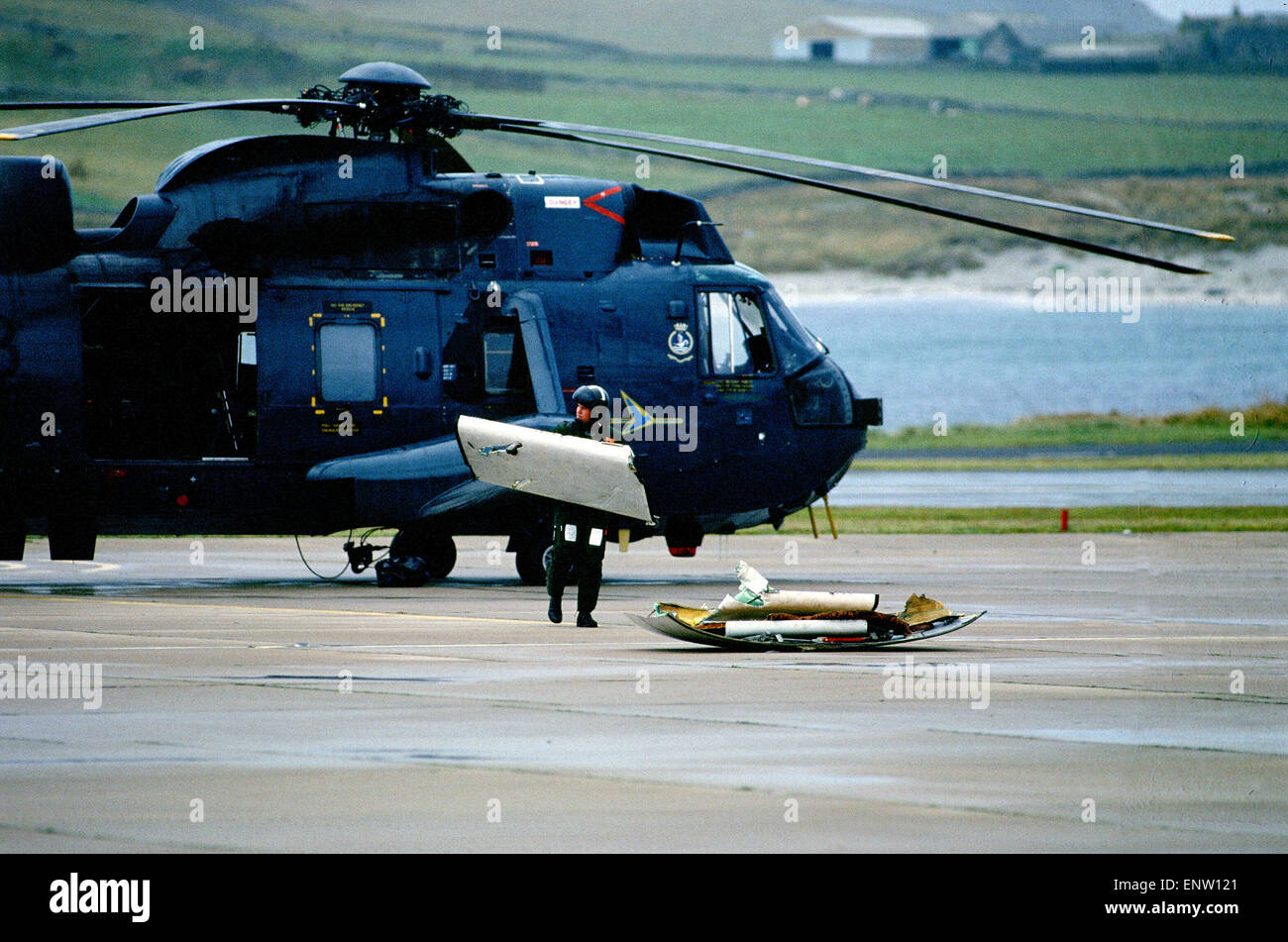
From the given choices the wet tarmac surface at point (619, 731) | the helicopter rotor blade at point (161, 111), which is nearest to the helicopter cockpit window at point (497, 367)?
the wet tarmac surface at point (619, 731)

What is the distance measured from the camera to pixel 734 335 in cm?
2152

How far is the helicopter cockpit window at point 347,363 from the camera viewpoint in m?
20.5

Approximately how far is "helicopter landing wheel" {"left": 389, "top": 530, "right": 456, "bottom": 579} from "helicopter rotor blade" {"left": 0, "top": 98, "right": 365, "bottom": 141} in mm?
4475

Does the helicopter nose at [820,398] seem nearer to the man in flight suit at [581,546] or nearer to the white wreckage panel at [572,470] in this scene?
the man in flight suit at [581,546]

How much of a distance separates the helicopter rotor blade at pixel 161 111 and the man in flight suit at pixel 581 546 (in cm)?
391

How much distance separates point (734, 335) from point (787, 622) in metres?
6.82

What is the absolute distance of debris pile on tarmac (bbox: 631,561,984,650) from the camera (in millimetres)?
15164

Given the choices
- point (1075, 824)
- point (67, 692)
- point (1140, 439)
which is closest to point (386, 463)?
point (67, 692)

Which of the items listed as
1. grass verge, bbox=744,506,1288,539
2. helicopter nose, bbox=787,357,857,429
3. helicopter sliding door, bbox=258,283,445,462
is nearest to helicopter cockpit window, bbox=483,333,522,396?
helicopter sliding door, bbox=258,283,445,462

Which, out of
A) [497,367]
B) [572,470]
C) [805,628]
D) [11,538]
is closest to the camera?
[805,628]

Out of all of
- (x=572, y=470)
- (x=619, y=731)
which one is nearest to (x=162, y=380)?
(x=572, y=470)

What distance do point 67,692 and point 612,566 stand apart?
1312 centimetres

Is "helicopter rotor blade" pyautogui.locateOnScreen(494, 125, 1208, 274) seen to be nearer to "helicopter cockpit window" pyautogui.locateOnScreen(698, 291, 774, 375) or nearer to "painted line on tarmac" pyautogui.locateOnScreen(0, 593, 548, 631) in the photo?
"helicopter cockpit window" pyautogui.locateOnScreen(698, 291, 774, 375)

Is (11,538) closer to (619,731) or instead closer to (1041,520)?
(619,731)
